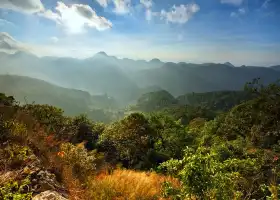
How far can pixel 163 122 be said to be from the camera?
66.4ft

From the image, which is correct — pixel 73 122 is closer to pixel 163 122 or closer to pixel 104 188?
pixel 163 122

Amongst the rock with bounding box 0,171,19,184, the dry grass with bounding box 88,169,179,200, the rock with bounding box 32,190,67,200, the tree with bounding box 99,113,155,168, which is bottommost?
the tree with bounding box 99,113,155,168

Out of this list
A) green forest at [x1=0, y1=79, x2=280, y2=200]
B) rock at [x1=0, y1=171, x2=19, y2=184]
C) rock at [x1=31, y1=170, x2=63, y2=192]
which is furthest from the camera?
rock at [x1=31, y1=170, x2=63, y2=192]

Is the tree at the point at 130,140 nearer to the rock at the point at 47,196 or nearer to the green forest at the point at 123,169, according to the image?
the green forest at the point at 123,169

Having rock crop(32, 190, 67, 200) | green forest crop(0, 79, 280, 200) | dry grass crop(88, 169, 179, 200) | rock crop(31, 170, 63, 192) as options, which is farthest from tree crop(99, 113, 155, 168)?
rock crop(32, 190, 67, 200)

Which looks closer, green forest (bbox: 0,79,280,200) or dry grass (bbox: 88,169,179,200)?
green forest (bbox: 0,79,280,200)

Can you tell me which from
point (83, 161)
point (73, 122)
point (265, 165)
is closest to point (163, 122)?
point (73, 122)

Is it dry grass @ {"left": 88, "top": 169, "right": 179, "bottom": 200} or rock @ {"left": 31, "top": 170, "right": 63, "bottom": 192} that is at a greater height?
rock @ {"left": 31, "top": 170, "right": 63, "bottom": 192}

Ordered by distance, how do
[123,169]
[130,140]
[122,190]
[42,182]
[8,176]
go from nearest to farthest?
[8,176], [42,182], [122,190], [123,169], [130,140]

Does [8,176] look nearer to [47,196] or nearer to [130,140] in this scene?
[47,196]

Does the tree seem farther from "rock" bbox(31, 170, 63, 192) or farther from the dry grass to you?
"rock" bbox(31, 170, 63, 192)

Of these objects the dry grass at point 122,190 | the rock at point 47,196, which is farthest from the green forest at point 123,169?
the rock at point 47,196

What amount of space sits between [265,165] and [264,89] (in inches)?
726

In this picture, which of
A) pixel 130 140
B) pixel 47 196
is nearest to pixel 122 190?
pixel 47 196
